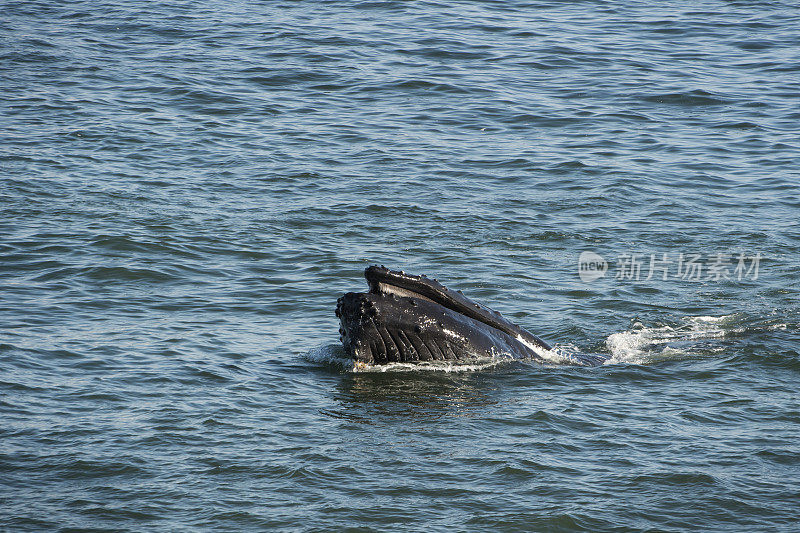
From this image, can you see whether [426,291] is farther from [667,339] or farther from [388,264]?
[388,264]

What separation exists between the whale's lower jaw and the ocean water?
34 cm

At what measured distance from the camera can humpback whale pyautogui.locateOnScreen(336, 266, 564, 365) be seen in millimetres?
8805

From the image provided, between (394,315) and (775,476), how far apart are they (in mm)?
3229

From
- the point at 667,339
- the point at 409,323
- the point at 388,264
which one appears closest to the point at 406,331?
the point at 409,323

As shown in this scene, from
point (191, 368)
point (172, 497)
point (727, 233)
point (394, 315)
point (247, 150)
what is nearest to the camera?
point (172, 497)

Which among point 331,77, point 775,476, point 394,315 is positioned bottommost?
point 775,476

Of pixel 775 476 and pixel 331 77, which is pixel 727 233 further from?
pixel 331 77

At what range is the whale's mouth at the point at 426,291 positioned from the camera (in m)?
8.83

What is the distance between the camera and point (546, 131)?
2022 cm

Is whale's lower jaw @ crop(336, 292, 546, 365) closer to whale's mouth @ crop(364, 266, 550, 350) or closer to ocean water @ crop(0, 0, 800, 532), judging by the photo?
whale's mouth @ crop(364, 266, 550, 350)

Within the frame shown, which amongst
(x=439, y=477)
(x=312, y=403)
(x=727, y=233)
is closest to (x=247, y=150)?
(x=727, y=233)

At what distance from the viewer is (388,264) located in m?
13.3

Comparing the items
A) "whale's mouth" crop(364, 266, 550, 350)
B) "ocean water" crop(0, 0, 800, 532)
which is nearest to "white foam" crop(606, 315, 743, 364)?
"ocean water" crop(0, 0, 800, 532)

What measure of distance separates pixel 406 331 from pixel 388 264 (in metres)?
4.43
